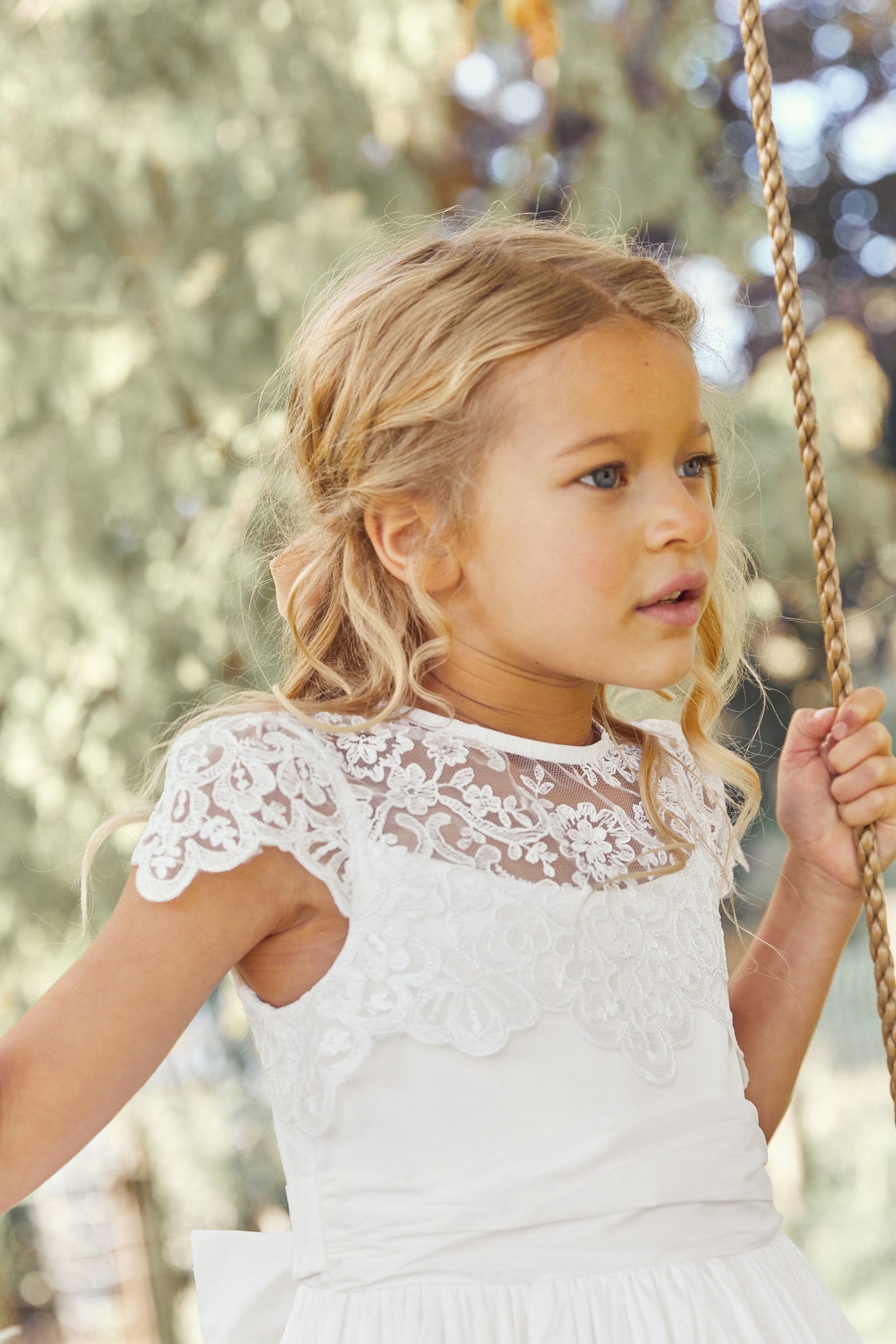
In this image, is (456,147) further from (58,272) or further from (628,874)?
(628,874)

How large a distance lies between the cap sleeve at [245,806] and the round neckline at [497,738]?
0.27 ft

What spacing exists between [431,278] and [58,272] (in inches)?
69.1

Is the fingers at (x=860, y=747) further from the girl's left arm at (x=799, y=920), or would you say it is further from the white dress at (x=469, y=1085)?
the white dress at (x=469, y=1085)

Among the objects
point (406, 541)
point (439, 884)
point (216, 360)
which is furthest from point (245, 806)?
point (216, 360)

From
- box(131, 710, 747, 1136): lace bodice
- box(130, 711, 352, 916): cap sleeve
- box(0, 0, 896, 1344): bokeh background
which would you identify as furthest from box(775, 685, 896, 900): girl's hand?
box(0, 0, 896, 1344): bokeh background

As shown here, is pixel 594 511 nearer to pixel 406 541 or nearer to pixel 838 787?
pixel 406 541

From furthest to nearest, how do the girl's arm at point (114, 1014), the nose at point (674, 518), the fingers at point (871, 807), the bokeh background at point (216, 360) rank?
the bokeh background at point (216, 360), the fingers at point (871, 807), the nose at point (674, 518), the girl's arm at point (114, 1014)

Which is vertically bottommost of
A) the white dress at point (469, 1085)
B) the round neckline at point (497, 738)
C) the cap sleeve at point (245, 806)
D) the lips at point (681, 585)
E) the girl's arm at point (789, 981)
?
the girl's arm at point (789, 981)

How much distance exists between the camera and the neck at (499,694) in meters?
0.95

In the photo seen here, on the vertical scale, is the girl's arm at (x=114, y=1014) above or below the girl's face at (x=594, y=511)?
below

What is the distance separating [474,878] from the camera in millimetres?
863

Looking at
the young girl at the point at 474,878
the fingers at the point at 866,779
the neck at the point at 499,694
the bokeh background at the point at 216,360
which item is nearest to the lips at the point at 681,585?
the young girl at the point at 474,878

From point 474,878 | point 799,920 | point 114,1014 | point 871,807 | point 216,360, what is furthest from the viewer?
point 216,360

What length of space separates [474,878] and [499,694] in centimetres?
14
